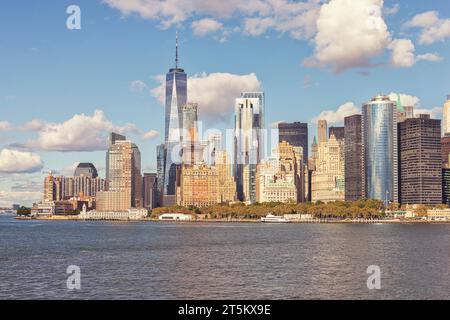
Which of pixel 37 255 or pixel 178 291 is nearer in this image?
pixel 178 291

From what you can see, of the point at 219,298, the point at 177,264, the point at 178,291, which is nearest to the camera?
the point at 219,298

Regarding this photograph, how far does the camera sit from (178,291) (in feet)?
162

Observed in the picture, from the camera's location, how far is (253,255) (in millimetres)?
78875

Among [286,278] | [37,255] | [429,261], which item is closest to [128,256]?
[37,255]

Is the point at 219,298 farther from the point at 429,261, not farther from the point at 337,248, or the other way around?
the point at 337,248

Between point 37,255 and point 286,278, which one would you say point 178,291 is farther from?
point 37,255

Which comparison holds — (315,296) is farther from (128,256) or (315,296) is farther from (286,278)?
(128,256)

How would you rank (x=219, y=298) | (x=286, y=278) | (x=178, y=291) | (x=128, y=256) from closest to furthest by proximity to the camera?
1. (x=219, y=298)
2. (x=178, y=291)
3. (x=286, y=278)
4. (x=128, y=256)
